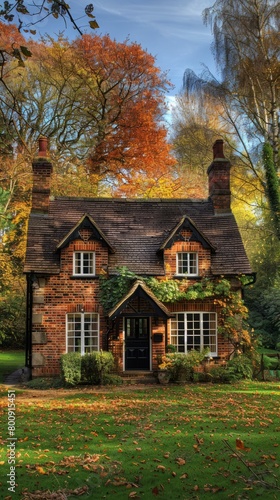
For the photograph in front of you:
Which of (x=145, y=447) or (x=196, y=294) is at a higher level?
(x=196, y=294)

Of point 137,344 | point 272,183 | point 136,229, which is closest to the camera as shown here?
point 137,344

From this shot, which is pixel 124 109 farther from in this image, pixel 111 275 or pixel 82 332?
pixel 82 332

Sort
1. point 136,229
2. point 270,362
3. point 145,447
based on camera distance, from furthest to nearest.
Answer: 1. point 136,229
2. point 270,362
3. point 145,447

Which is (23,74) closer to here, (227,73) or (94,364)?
(227,73)

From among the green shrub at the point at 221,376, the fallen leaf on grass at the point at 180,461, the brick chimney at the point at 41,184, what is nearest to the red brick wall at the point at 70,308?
the green shrub at the point at 221,376

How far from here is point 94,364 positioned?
58.6 feet

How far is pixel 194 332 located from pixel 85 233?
590cm

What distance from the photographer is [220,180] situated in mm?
22391

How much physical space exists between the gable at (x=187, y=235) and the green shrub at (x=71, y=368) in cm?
553

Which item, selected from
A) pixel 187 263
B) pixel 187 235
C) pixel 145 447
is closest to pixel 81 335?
pixel 187 263

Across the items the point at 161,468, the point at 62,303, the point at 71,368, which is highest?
the point at 62,303

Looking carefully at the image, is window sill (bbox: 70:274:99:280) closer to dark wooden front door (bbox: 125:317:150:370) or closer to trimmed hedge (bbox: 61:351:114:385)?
dark wooden front door (bbox: 125:317:150:370)

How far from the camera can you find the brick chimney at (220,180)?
2222 cm

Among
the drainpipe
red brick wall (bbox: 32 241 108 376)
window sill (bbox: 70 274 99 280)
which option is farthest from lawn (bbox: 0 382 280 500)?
window sill (bbox: 70 274 99 280)
